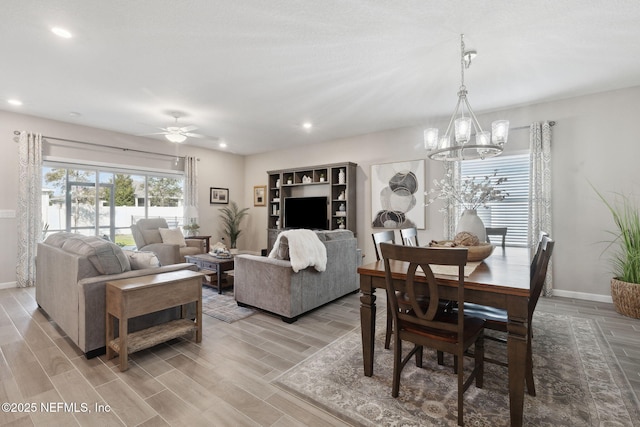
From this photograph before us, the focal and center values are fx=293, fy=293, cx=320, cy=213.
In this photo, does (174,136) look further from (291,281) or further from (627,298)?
(627,298)

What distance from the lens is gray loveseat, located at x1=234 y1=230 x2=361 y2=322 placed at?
304 cm

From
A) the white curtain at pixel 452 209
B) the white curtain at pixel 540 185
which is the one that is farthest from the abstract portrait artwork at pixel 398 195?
the white curtain at pixel 540 185

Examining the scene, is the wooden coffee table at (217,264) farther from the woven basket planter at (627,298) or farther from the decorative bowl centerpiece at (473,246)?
the woven basket planter at (627,298)

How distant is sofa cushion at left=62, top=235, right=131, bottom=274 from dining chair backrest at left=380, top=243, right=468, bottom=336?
7.36ft

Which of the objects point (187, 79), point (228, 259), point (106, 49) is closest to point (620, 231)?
point (228, 259)

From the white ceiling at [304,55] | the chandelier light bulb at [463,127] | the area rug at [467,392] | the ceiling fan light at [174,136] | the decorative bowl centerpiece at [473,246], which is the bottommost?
the area rug at [467,392]

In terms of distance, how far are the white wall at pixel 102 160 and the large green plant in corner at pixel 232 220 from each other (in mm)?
185

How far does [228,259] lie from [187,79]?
93.1 inches

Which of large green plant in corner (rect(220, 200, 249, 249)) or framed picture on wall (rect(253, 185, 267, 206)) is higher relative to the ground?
framed picture on wall (rect(253, 185, 267, 206))

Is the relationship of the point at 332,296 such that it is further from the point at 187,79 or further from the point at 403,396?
the point at 187,79

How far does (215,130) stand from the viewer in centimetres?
545

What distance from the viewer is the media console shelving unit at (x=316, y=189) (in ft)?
18.6

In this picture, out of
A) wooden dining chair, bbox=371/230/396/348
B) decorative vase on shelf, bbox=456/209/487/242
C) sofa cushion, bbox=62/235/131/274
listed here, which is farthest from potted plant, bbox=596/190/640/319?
sofa cushion, bbox=62/235/131/274

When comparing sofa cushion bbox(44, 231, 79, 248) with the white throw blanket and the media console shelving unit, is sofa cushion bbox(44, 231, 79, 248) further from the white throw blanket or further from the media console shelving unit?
the media console shelving unit
